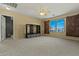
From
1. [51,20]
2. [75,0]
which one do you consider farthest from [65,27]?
[75,0]

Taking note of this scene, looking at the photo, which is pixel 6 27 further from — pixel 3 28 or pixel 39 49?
pixel 39 49

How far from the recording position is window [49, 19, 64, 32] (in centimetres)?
816

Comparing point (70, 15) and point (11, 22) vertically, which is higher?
point (70, 15)

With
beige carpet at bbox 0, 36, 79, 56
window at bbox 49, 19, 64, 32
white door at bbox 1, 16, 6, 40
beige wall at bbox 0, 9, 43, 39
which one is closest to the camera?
beige carpet at bbox 0, 36, 79, 56

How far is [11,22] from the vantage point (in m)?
6.70

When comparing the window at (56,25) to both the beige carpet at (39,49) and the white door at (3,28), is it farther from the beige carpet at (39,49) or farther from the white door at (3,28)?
the white door at (3,28)

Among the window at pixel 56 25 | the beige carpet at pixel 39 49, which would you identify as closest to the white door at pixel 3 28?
the beige carpet at pixel 39 49

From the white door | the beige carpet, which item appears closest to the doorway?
the white door

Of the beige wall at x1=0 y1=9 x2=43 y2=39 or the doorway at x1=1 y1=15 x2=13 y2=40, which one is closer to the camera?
the doorway at x1=1 y1=15 x2=13 y2=40

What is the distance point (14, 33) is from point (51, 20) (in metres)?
4.11

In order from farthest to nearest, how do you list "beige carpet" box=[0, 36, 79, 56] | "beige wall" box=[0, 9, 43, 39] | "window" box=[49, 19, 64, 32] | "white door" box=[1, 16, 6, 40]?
"window" box=[49, 19, 64, 32]
"beige wall" box=[0, 9, 43, 39]
"white door" box=[1, 16, 6, 40]
"beige carpet" box=[0, 36, 79, 56]

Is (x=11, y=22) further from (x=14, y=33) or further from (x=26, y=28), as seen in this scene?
(x=26, y=28)

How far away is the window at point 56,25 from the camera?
26.8 feet

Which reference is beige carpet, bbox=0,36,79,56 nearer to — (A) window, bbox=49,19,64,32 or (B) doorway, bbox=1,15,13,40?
(B) doorway, bbox=1,15,13,40
